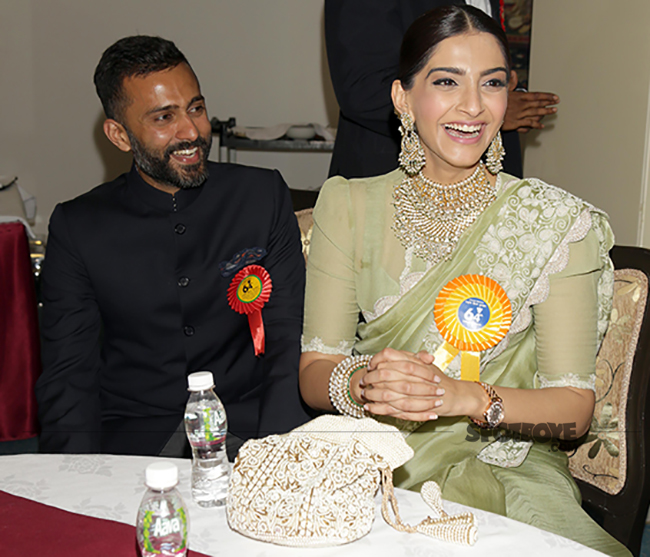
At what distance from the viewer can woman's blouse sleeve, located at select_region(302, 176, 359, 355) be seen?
4.66 feet

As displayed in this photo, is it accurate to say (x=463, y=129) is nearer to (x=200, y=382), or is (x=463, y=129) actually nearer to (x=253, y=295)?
(x=253, y=295)

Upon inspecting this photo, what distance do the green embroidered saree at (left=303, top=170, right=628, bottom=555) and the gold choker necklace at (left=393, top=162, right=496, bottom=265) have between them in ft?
0.06

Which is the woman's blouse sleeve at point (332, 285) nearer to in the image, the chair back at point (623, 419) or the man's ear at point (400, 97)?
the man's ear at point (400, 97)

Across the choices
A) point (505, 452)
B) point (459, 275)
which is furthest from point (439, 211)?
point (505, 452)

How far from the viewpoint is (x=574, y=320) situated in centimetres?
127

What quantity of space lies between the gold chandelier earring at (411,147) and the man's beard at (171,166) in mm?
516

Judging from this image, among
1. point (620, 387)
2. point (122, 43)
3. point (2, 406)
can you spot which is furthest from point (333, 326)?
point (2, 406)

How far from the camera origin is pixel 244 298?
5.32 feet

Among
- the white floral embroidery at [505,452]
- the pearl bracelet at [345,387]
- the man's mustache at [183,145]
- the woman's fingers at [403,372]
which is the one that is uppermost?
the man's mustache at [183,145]

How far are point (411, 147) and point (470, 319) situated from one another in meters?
0.36

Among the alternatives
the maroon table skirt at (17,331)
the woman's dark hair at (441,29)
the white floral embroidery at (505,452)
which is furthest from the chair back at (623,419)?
the maroon table skirt at (17,331)

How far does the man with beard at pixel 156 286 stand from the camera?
62.8 inches

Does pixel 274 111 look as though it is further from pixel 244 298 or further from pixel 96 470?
pixel 96 470

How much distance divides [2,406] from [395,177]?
6.35 feet
